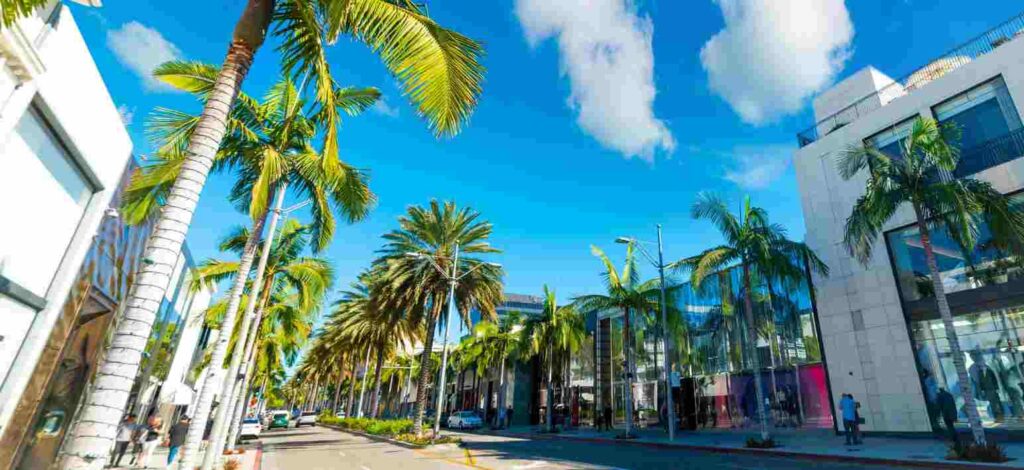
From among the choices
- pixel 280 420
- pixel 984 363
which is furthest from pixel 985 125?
pixel 280 420

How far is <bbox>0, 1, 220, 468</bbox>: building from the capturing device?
Answer: 772 centimetres

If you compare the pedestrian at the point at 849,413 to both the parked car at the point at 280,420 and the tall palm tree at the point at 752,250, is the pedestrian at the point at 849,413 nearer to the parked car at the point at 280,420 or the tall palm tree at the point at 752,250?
the tall palm tree at the point at 752,250

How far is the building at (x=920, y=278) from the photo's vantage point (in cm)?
1562

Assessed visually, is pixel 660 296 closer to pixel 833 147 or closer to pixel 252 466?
pixel 833 147

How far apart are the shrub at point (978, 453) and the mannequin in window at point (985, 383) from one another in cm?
535

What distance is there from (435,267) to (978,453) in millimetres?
19517

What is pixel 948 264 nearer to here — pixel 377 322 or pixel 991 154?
pixel 991 154

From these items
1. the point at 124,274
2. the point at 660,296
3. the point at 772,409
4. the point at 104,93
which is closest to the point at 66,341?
the point at 124,274

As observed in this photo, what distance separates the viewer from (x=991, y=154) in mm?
16750

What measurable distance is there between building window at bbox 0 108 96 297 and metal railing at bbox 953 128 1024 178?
2647 centimetres

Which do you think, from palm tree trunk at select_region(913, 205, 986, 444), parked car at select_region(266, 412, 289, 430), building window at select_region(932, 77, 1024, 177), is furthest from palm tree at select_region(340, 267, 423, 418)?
building window at select_region(932, 77, 1024, 177)

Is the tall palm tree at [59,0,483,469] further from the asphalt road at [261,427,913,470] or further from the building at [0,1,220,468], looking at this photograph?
the asphalt road at [261,427,913,470]

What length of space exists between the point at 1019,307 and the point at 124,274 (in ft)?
92.0

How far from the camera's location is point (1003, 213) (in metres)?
13.1
